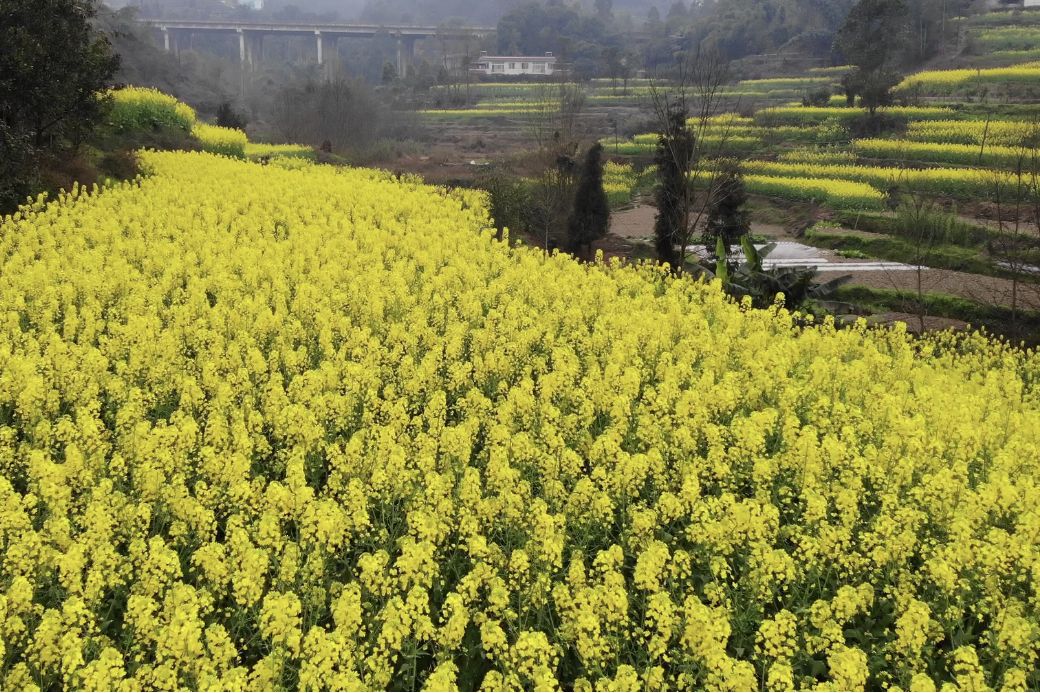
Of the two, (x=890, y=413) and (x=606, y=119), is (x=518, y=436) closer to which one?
→ (x=890, y=413)

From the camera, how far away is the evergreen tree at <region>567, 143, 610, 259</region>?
1950cm

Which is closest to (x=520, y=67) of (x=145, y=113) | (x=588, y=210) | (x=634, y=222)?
(x=145, y=113)

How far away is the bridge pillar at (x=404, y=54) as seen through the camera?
4855 inches

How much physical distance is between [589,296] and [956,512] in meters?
6.62

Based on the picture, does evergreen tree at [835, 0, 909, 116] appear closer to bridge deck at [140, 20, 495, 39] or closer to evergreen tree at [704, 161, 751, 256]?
evergreen tree at [704, 161, 751, 256]

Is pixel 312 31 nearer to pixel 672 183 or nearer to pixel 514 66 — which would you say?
pixel 514 66

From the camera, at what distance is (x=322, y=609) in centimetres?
491

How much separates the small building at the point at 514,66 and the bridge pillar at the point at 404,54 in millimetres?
15305

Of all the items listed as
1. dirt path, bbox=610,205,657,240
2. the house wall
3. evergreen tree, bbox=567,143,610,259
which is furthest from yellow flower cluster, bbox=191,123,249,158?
the house wall

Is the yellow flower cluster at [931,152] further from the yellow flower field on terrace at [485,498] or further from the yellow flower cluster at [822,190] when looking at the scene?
the yellow flower field on terrace at [485,498]

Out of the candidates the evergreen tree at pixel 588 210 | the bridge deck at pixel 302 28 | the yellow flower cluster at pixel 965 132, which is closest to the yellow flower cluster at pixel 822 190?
the yellow flower cluster at pixel 965 132

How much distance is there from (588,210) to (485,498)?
14519mm

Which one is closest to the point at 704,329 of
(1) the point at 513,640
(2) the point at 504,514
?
(2) the point at 504,514

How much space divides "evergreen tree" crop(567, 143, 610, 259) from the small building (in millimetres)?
85804
